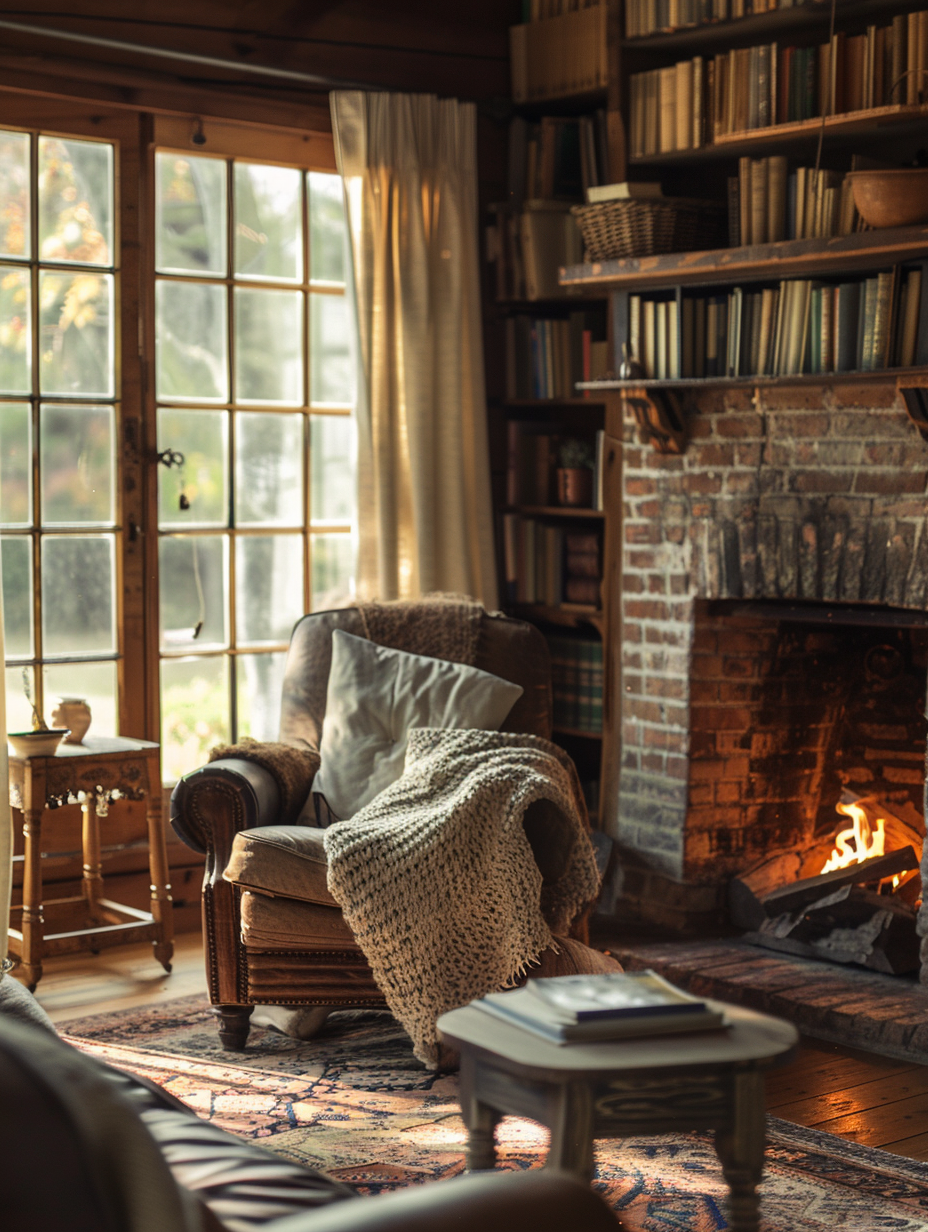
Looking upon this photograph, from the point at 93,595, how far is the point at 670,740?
169 centimetres

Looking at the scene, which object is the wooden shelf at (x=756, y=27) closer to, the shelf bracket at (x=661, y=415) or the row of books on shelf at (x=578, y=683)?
the shelf bracket at (x=661, y=415)

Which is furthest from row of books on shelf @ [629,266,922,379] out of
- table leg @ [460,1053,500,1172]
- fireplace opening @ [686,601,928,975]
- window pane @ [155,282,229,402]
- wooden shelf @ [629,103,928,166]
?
table leg @ [460,1053,500,1172]

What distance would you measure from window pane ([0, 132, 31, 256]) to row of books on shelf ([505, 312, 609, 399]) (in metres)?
1.56

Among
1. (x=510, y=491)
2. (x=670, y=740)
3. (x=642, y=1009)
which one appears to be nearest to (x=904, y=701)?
(x=670, y=740)

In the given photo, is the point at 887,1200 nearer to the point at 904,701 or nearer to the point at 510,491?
the point at 904,701

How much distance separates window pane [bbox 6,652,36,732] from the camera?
4043 mm

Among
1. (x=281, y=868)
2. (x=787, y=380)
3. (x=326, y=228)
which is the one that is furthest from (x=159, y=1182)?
(x=326, y=228)

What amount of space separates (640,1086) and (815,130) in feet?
8.93

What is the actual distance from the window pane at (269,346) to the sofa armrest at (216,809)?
1.49 metres

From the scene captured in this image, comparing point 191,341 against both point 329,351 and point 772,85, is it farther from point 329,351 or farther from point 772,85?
point 772,85

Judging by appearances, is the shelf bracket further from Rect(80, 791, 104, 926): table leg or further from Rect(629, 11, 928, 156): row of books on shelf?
Rect(80, 791, 104, 926): table leg

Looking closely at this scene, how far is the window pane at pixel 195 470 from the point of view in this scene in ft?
14.1

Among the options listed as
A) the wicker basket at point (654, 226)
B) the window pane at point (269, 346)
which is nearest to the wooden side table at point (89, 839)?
the window pane at point (269, 346)

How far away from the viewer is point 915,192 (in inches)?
134
